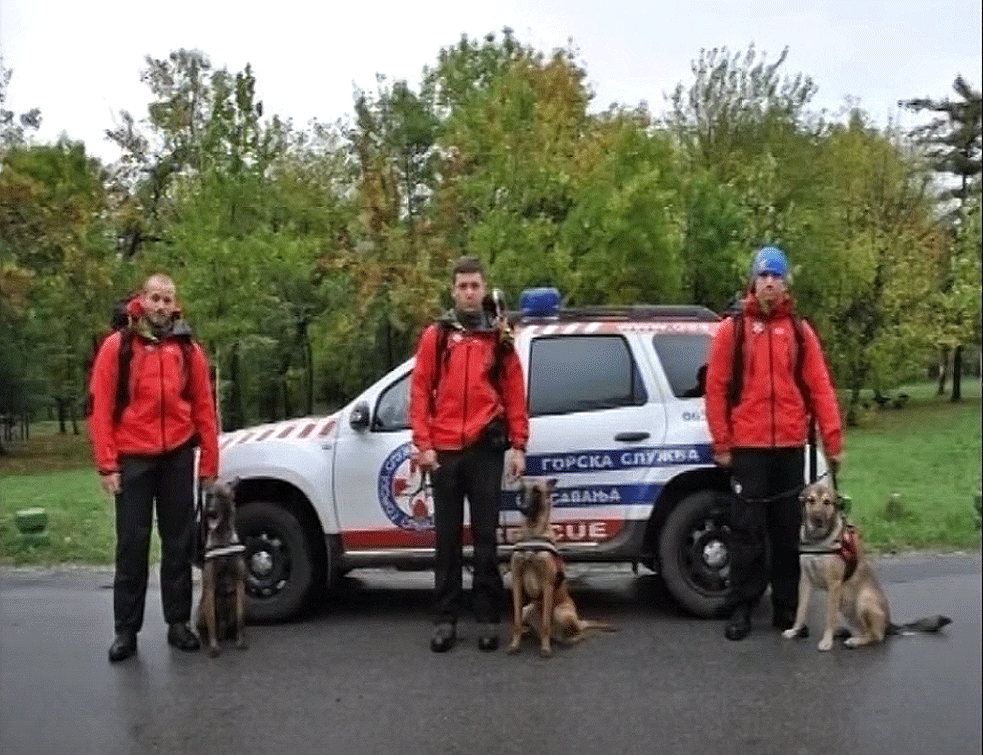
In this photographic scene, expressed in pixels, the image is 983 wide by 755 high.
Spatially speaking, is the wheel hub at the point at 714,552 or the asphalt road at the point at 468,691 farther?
the wheel hub at the point at 714,552

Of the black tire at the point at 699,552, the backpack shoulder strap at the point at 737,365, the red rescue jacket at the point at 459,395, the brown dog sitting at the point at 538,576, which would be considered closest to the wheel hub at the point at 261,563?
the red rescue jacket at the point at 459,395

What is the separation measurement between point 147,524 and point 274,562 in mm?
946

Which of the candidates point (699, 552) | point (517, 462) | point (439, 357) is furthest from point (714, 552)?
point (439, 357)

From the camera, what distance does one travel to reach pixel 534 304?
6934 mm

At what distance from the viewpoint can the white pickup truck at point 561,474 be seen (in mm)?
6598

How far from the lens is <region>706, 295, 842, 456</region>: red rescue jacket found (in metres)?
5.86

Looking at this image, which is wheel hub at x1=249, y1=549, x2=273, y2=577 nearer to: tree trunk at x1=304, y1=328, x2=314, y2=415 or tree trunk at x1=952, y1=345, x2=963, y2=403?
tree trunk at x1=304, y1=328, x2=314, y2=415

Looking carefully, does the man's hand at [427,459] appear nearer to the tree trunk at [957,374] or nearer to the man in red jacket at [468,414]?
the man in red jacket at [468,414]

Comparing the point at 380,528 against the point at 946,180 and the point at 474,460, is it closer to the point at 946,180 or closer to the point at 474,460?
the point at 474,460

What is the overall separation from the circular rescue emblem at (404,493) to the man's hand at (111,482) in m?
1.44

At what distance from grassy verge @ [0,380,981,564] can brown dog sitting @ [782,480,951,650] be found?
0.21 metres

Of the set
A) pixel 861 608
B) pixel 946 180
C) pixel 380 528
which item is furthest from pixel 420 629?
pixel 946 180

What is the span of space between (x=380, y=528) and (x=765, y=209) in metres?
3.09

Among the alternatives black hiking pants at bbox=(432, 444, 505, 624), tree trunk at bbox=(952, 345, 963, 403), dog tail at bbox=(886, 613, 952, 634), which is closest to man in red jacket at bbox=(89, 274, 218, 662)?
black hiking pants at bbox=(432, 444, 505, 624)
